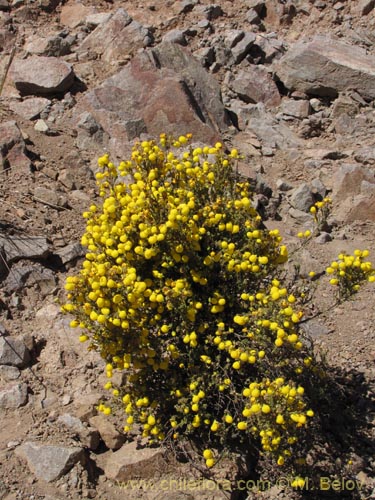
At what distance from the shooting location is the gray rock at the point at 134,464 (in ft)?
12.6

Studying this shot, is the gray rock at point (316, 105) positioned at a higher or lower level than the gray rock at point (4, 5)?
lower

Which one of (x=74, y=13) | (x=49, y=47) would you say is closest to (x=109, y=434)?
(x=49, y=47)

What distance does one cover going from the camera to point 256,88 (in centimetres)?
838

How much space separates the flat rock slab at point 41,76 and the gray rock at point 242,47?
2627 millimetres

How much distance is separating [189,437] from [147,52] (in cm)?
545

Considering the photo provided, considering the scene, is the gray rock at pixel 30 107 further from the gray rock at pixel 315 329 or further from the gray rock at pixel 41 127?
the gray rock at pixel 315 329

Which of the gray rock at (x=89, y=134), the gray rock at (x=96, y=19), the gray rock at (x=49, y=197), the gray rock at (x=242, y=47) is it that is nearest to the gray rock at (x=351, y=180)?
the gray rock at (x=89, y=134)

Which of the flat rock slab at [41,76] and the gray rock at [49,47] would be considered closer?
the flat rock slab at [41,76]

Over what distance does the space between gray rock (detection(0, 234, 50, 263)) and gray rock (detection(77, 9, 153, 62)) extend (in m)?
3.96

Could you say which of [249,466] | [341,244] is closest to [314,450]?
[249,466]

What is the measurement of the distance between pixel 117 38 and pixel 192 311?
19.7 ft

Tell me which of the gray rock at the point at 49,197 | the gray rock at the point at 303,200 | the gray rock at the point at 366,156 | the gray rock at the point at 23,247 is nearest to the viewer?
the gray rock at the point at 23,247

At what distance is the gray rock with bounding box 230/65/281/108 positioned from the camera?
8352 millimetres

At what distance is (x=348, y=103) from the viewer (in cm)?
797
